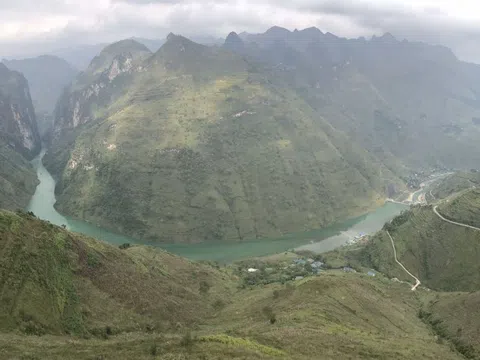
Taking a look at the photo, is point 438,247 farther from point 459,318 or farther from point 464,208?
point 459,318

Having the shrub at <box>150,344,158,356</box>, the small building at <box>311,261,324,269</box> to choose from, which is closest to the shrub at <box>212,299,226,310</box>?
the shrub at <box>150,344,158,356</box>

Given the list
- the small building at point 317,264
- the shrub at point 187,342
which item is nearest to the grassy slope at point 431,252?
the small building at point 317,264

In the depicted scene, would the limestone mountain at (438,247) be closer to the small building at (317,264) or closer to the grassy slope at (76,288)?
the small building at (317,264)

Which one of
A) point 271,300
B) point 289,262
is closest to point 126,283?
point 271,300

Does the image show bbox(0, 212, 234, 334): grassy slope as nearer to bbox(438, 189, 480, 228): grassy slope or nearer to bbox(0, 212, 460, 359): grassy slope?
bbox(0, 212, 460, 359): grassy slope

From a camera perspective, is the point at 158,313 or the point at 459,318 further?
the point at 459,318

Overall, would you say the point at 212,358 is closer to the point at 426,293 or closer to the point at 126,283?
the point at 126,283

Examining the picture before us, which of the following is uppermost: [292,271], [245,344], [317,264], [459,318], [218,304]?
[245,344]

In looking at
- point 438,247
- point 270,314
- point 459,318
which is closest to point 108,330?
point 270,314
